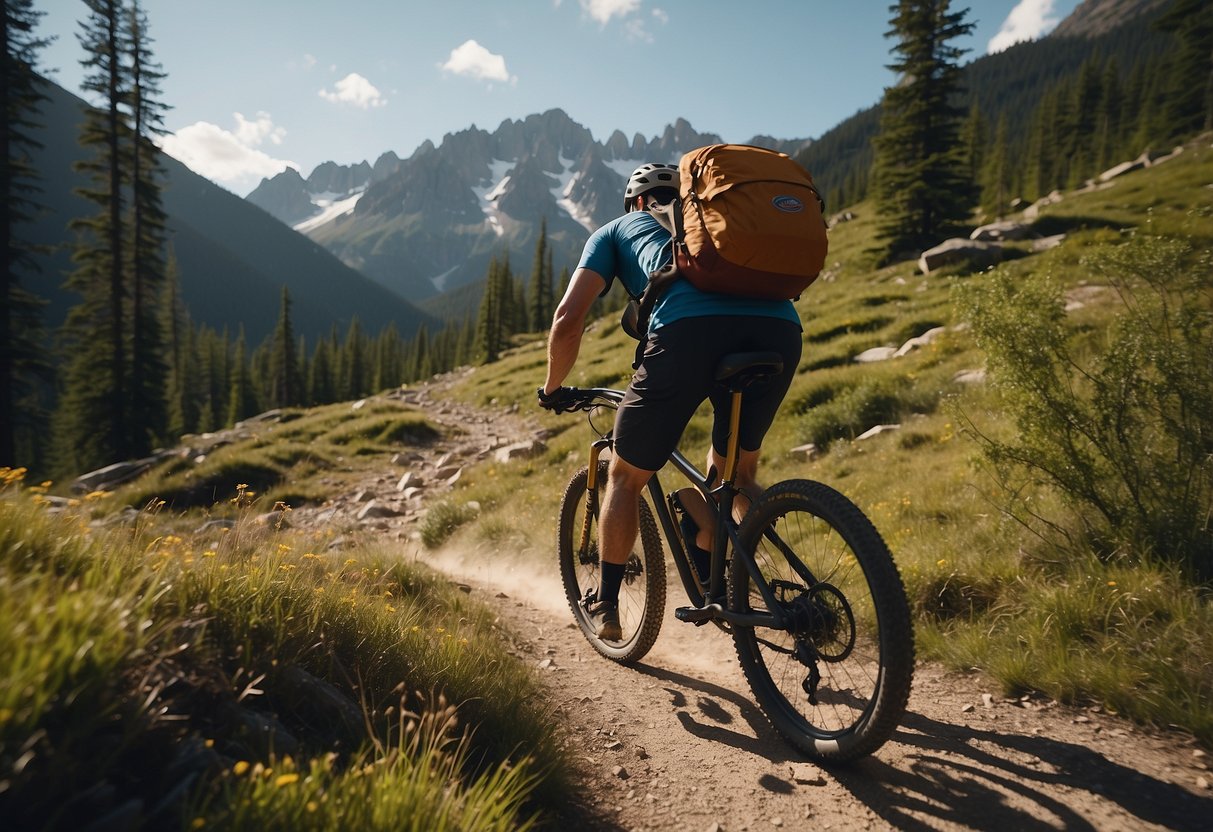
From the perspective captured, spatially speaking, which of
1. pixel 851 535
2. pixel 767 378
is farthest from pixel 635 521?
pixel 851 535

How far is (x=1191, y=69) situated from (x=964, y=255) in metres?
45.6

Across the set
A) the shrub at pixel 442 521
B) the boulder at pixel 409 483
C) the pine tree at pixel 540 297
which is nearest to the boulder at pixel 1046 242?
the shrub at pixel 442 521

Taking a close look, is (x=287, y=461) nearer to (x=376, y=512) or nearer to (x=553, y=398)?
(x=376, y=512)

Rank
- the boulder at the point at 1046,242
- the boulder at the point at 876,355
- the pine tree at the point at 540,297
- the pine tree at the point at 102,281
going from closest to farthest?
the boulder at the point at 876,355 < the boulder at the point at 1046,242 < the pine tree at the point at 102,281 < the pine tree at the point at 540,297

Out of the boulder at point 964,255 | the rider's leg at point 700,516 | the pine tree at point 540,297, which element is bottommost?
the rider's leg at point 700,516

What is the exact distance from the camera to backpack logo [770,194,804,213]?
2.87m

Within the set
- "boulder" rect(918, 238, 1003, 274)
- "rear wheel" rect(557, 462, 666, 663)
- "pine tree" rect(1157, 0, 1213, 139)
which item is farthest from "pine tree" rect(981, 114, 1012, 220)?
"rear wheel" rect(557, 462, 666, 663)

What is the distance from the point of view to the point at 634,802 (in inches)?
102

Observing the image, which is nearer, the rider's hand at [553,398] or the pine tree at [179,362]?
the rider's hand at [553,398]

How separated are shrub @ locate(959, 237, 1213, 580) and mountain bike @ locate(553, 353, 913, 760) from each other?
6.06ft

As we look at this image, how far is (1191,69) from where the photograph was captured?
4494 centimetres

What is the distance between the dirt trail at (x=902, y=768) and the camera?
7.84 ft

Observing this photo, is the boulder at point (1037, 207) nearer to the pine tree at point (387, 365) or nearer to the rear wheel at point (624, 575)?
the rear wheel at point (624, 575)

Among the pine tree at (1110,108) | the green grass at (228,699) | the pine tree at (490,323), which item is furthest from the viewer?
the pine tree at (490,323)
